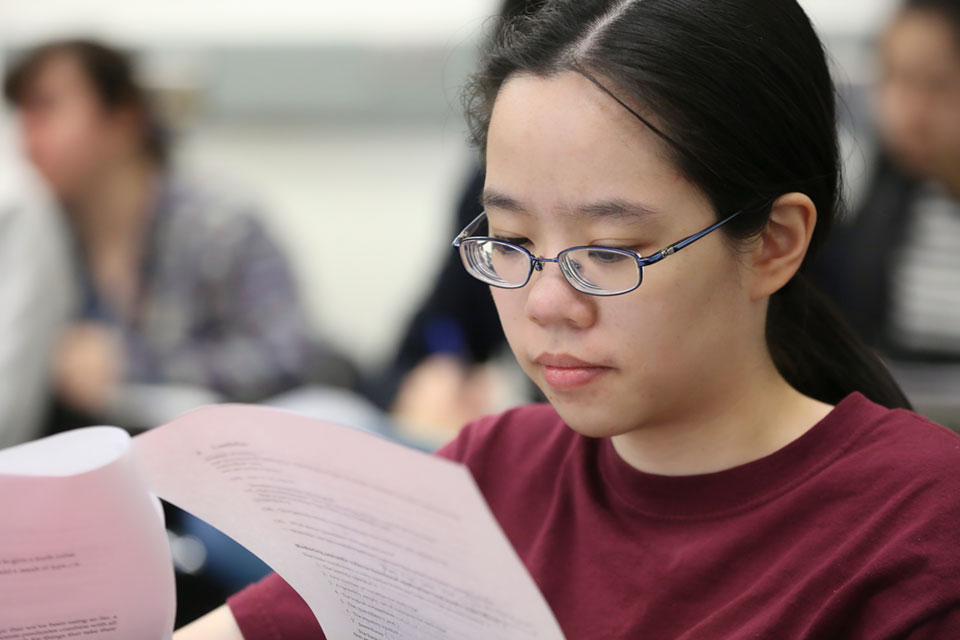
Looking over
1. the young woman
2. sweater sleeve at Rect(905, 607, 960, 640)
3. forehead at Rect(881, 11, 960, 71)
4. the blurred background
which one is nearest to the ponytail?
the young woman

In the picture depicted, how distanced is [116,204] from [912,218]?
1785 mm

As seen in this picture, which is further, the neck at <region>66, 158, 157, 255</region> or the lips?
the neck at <region>66, 158, 157, 255</region>

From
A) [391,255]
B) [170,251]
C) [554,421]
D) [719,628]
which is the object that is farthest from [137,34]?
[719,628]

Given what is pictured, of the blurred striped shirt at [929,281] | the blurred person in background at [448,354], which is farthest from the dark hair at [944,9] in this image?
the blurred person in background at [448,354]

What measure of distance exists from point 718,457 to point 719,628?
0.47 feet

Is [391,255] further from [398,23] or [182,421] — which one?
[182,421]

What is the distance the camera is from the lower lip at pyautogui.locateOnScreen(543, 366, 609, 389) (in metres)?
0.81

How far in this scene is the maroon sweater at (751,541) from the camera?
735 mm

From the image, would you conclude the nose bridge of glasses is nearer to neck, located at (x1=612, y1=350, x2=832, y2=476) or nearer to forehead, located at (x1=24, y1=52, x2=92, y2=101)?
neck, located at (x1=612, y1=350, x2=832, y2=476)

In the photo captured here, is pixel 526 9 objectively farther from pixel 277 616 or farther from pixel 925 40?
pixel 925 40

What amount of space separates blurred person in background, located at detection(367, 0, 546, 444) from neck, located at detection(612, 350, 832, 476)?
4.20 feet

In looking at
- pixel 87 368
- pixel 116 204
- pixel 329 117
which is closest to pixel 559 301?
pixel 87 368

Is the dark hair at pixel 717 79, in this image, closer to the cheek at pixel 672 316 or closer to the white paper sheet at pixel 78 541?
the cheek at pixel 672 316

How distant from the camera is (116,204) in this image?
2453 millimetres
